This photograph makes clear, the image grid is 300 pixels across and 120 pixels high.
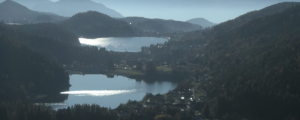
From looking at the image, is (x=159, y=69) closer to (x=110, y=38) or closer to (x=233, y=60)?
(x=233, y=60)

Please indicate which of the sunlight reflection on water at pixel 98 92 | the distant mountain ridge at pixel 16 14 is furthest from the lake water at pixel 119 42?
the sunlight reflection on water at pixel 98 92

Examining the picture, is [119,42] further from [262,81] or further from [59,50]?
[262,81]

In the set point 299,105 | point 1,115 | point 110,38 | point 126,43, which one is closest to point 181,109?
point 299,105

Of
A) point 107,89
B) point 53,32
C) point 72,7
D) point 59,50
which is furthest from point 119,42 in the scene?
point 72,7

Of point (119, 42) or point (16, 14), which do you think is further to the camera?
point (16, 14)

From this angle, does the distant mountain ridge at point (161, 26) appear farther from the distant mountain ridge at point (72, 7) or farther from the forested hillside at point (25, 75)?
the distant mountain ridge at point (72, 7)
